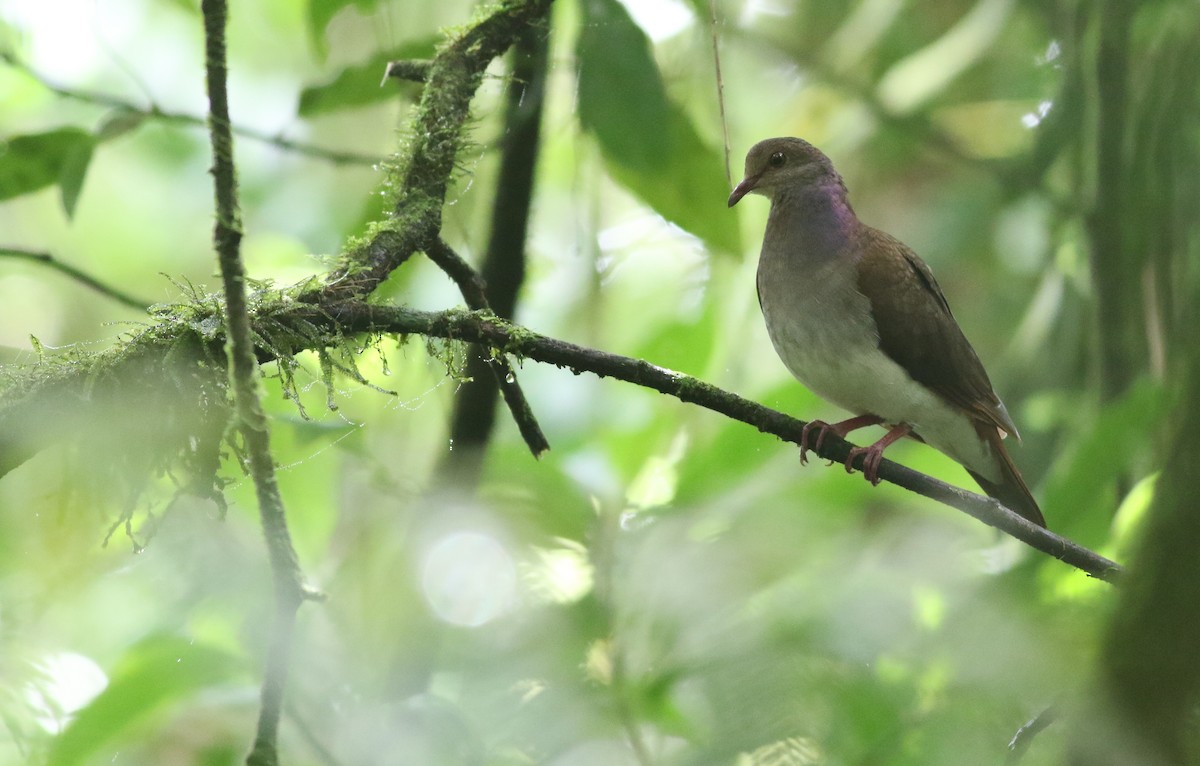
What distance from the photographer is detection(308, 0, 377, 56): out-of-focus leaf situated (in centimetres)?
277

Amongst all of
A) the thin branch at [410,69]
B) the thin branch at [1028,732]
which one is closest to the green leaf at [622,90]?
the thin branch at [410,69]

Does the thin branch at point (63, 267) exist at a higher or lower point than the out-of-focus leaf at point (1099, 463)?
higher

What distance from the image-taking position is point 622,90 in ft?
8.43

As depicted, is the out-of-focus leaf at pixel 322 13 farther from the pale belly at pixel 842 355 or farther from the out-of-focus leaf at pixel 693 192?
the pale belly at pixel 842 355

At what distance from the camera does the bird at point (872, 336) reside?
330 centimetres

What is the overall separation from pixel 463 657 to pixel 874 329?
5.17 feet

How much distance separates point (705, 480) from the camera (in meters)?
2.70

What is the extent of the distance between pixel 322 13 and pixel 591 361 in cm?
147

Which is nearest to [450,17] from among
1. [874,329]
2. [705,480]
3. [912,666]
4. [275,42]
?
[275,42]

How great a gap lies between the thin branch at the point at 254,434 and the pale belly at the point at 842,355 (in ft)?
6.88

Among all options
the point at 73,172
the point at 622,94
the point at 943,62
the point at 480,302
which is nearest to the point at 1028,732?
the point at 480,302

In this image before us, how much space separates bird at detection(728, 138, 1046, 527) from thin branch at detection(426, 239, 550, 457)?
1.00 meters

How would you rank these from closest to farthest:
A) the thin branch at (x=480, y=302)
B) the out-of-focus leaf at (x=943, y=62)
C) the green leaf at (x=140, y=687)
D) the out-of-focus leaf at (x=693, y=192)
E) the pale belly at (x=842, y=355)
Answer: the thin branch at (x=480, y=302) → the green leaf at (x=140, y=687) → the out-of-focus leaf at (x=693, y=192) → the pale belly at (x=842, y=355) → the out-of-focus leaf at (x=943, y=62)

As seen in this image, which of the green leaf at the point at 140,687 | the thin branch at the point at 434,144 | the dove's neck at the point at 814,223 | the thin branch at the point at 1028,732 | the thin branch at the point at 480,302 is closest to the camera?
the thin branch at the point at 1028,732
